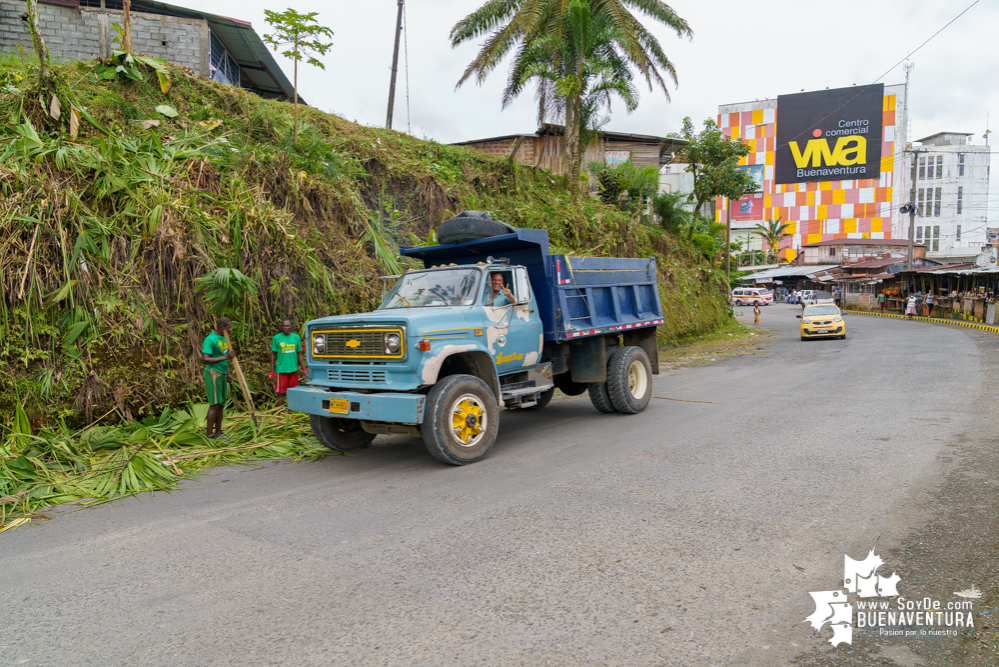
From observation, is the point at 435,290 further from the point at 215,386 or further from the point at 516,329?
the point at 215,386

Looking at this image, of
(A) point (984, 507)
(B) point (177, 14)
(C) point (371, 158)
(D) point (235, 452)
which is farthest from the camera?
(B) point (177, 14)

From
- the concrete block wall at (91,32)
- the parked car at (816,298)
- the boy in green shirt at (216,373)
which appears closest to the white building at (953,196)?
the parked car at (816,298)

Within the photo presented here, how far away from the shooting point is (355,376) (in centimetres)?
700

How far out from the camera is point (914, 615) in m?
3.45

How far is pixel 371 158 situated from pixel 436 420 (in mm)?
9960

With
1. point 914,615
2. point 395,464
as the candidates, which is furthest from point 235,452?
point 914,615

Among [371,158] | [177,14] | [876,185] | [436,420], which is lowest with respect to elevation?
[436,420]

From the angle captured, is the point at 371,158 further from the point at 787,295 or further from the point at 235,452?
the point at 787,295

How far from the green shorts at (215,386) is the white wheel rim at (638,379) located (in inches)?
228

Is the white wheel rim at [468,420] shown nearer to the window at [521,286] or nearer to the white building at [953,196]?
the window at [521,286]

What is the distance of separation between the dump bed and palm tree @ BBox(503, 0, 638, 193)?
12.5 meters

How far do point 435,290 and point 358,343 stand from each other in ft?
4.44

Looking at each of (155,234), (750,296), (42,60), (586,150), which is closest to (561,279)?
(155,234)

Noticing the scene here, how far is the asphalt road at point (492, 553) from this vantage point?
3.30 metres
